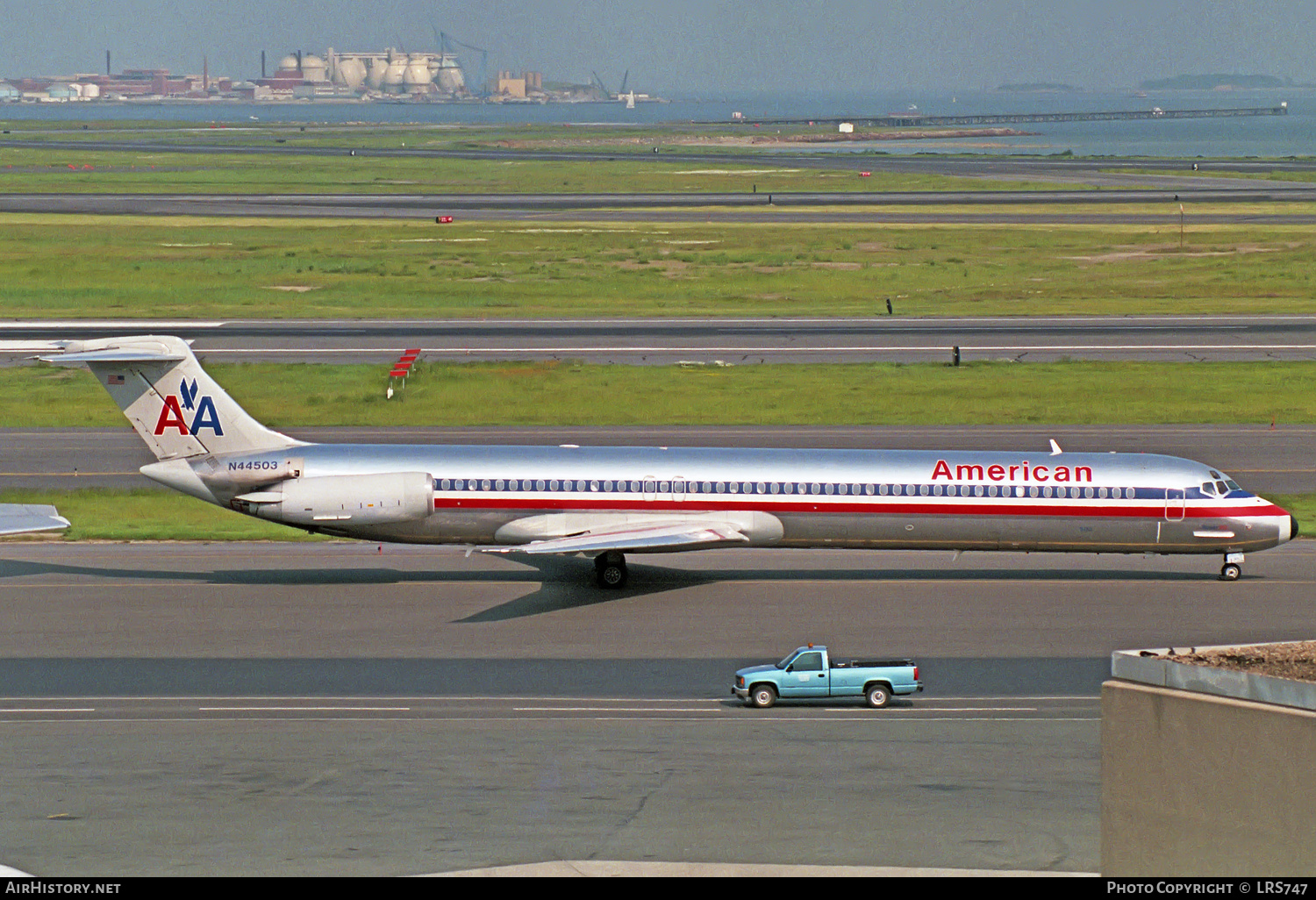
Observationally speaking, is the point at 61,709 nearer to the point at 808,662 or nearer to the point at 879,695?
the point at 808,662

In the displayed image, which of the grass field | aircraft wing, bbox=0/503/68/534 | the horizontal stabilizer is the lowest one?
aircraft wing, bbox=0/503/68/534

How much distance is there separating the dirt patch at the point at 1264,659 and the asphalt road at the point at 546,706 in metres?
5.85

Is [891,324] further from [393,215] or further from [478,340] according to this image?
[393,215]

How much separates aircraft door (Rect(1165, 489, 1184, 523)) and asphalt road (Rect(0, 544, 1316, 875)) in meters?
1.83

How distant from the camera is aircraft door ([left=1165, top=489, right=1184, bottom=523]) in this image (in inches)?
1543

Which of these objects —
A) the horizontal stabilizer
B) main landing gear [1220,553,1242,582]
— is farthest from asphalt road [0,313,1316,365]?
the horizontal stabilizer

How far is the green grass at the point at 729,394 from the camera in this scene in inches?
2405

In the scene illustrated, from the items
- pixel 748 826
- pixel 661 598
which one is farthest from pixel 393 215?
pixel 748 826

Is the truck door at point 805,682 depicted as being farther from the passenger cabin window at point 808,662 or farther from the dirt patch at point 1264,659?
the dirt patch at point 1264,659

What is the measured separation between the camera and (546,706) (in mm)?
29609

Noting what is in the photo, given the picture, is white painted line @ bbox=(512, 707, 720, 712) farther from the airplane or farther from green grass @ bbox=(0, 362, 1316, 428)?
green grass @ bbox=(0, 362, 1316, 428)

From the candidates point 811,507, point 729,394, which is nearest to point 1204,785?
point 811,507

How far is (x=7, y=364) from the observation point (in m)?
71.8

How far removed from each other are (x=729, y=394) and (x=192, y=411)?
97.2ft
